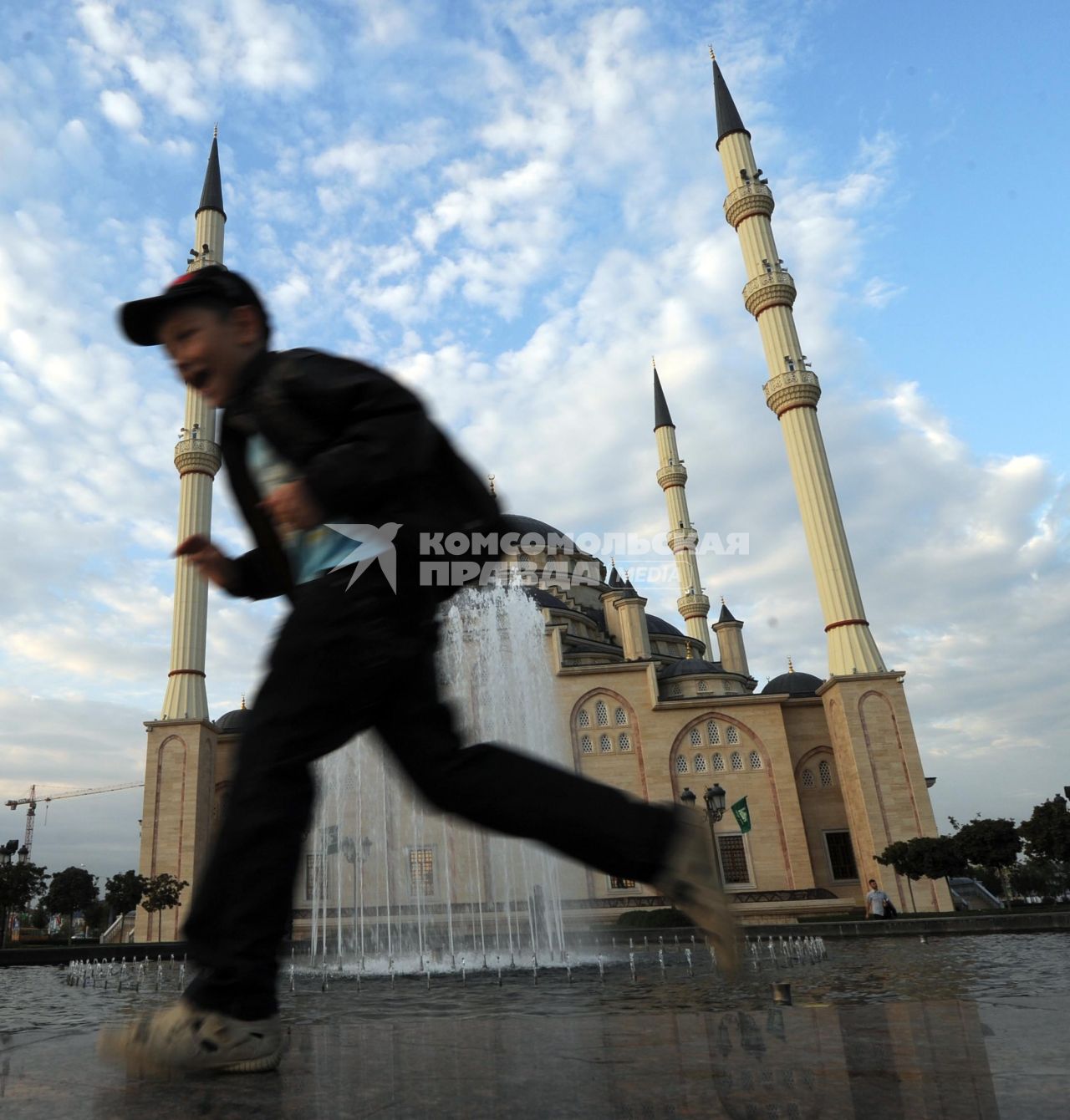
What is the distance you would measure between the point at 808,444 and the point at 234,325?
25.2 metres

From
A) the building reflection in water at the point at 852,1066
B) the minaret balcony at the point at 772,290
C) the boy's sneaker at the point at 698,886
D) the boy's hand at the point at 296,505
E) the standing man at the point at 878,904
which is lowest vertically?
the standing man at the point at 878,904

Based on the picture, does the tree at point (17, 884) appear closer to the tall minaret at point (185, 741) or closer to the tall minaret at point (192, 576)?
the tall minaret at point (185, 741)

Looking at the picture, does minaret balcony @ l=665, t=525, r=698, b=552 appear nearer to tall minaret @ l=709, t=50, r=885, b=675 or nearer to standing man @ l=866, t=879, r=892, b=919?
tall minaret @ l=709, t=50, r=885, b=675

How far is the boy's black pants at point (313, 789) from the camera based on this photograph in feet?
4.47

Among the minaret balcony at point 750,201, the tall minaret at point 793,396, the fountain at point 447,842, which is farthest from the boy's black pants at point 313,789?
the minaret balcony at point 750,201

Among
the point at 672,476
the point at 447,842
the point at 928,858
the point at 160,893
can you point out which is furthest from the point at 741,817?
the point at 672,476

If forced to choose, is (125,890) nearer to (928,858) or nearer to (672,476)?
(928,858)

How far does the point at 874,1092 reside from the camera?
1363 millimetres

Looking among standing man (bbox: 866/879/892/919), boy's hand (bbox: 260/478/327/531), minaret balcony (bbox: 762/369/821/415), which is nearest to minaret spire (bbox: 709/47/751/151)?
minaret balcony (bbox: 762/369/821/415)

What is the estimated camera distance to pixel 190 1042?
1317mm

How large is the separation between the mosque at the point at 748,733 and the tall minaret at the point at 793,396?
50mm

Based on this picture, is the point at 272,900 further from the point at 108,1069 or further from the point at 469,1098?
the point at 108,1069

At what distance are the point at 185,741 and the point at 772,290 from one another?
22.9m

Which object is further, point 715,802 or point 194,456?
point 194,456
